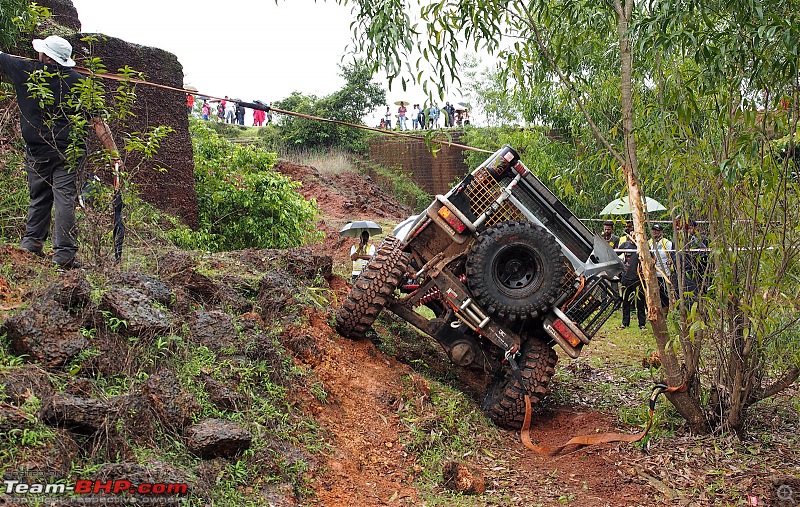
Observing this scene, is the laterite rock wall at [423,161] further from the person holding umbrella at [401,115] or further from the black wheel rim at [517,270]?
the black wheel rim at [517,270]

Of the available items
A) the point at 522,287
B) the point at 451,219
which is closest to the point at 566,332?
the point at 522,287

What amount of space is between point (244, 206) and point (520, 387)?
551 cm

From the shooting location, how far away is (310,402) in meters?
5.97

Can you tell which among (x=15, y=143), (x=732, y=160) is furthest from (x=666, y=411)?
(x=15, y=143)

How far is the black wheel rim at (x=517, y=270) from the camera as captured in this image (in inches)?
288

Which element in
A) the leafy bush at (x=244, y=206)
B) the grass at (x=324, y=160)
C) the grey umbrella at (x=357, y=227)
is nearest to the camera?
the leafy bush at (x=244, y=206)

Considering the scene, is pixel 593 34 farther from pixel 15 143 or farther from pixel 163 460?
pixel 15 143

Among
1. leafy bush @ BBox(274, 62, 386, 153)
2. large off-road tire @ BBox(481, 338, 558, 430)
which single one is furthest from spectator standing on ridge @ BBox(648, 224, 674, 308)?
leafy bush @ BBox(274, 62, 386, 153)

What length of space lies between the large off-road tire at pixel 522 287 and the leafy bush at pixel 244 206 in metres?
4.57

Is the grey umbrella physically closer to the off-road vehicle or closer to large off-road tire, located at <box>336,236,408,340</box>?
the off-road vehicle

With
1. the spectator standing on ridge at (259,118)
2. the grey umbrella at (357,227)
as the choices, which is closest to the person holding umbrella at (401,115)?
the spectator standing on ridge at (259,118)

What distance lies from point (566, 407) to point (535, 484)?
8.32 feet

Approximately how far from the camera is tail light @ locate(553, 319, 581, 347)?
24.0 feet

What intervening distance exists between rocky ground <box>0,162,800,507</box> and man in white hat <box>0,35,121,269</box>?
0.41 metres
